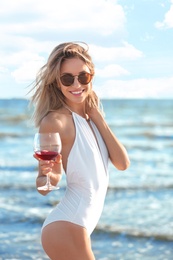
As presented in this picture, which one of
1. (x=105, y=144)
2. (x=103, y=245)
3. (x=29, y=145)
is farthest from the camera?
(x=29, y=145)

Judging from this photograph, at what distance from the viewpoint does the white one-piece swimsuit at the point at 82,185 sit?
341 cm

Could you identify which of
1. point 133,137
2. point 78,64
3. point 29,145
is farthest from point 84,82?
point 133,137

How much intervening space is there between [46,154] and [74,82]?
0.47 metres

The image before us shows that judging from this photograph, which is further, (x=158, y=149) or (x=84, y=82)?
(x=158, y=149)

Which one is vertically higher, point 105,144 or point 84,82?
point 84,82

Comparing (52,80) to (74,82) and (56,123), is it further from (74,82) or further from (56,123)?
(56,123)

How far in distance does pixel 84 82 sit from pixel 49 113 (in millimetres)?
278

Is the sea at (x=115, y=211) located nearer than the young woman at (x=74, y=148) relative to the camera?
No

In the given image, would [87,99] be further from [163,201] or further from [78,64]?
[163,201]

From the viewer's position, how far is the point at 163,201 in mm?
10438

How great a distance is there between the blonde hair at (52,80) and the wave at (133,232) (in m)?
4.77

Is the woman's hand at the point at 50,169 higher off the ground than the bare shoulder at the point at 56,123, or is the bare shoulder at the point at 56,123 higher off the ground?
the bare shoulder at the point at 56,123

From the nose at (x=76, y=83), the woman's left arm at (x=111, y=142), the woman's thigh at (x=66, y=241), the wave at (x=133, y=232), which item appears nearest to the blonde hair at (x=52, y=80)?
the nose at (x=76, y=83)

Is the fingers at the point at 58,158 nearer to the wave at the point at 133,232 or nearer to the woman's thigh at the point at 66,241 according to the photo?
the woman's thigh at the point at 66,241
